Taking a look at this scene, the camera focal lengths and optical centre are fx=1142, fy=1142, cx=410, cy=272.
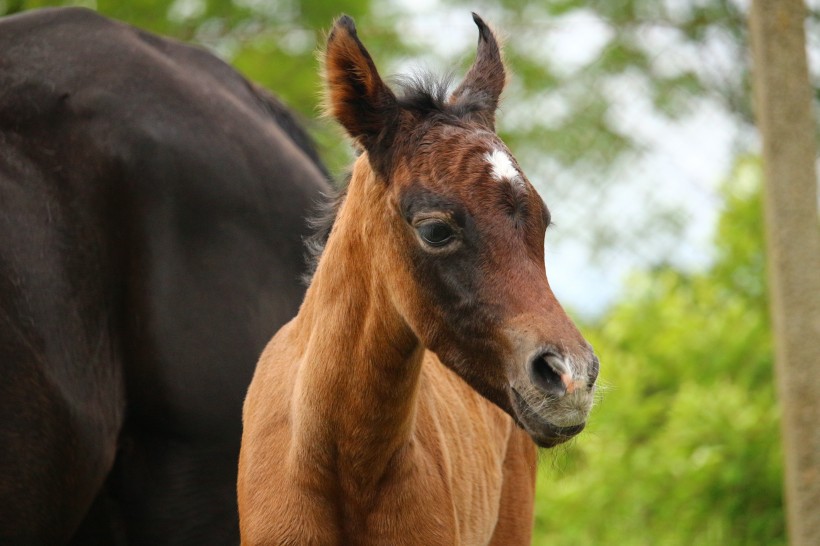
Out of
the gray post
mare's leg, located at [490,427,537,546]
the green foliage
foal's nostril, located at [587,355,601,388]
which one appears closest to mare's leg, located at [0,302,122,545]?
mare's leg, located at [490,427,537,546]

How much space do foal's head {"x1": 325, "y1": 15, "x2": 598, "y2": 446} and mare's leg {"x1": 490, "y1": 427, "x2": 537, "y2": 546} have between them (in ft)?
5.19

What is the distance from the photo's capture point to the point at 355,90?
11.9 ft

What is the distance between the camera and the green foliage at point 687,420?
851 cm

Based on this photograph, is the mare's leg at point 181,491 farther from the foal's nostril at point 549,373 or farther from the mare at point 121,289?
the foal's nostril at point 549,373

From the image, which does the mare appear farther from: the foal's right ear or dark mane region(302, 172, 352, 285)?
the foal's right ear

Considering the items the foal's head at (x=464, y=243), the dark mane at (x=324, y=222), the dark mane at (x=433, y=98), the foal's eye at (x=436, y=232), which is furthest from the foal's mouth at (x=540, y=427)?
the dark mane at (x=324, y=222)

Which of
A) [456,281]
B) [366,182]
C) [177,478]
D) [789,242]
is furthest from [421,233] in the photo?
[789,242]

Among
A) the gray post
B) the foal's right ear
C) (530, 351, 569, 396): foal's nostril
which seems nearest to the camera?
(530, 351, 569, 396): foal's nostril

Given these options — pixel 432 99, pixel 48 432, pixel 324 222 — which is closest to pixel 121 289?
pixel 48 432

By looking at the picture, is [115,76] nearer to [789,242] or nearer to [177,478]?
[177,478]

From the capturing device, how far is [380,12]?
480 inches

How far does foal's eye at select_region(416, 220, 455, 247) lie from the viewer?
333 centimetres

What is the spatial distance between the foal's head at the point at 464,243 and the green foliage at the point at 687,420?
4.65 metres

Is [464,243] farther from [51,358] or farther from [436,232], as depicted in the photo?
[51,358]
